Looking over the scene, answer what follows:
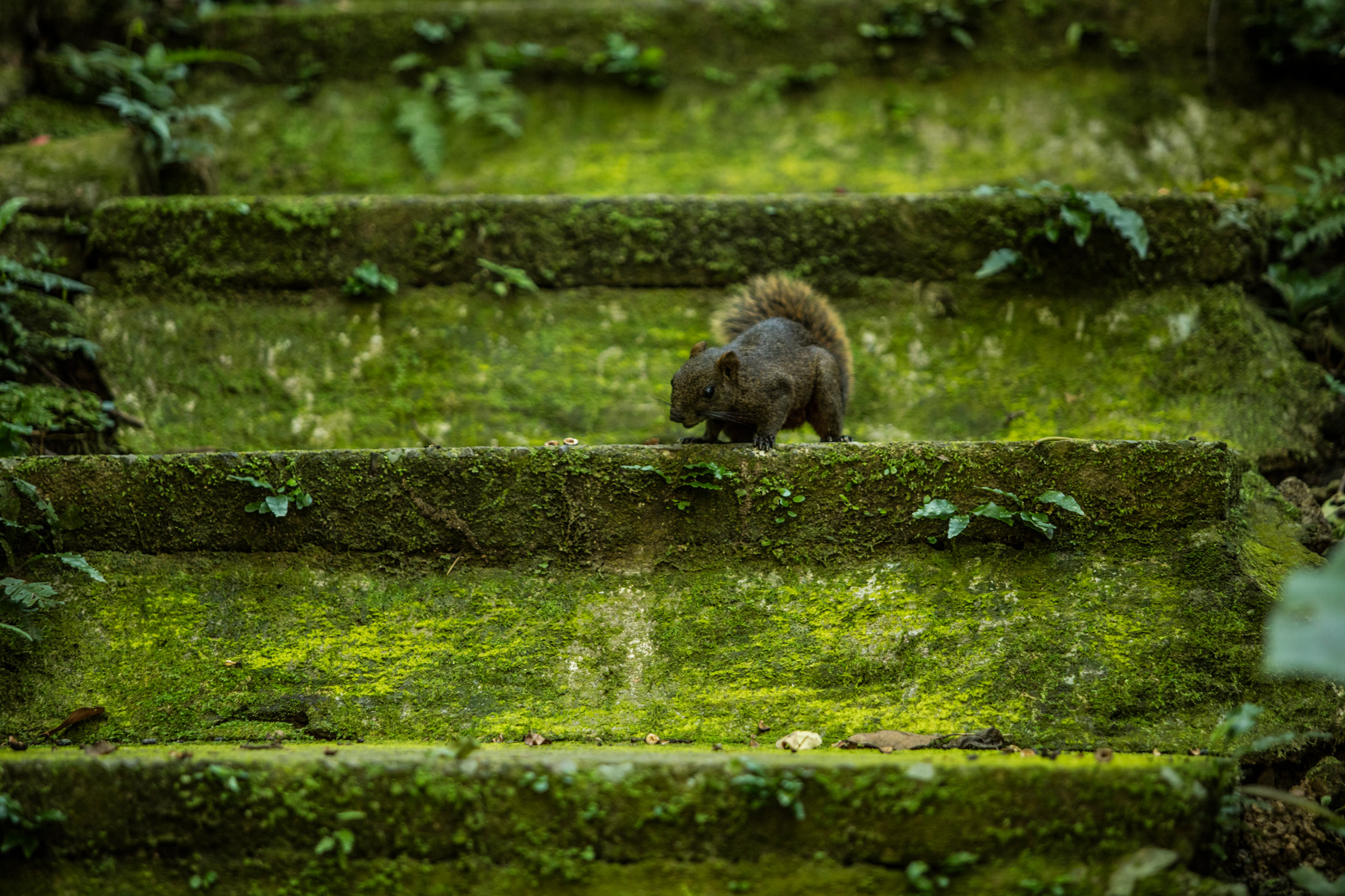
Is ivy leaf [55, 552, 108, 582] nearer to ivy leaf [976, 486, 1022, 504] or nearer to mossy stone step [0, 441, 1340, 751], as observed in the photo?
mossy stone step [0, 441, 1340, 751]

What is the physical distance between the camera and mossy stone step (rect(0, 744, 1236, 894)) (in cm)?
246

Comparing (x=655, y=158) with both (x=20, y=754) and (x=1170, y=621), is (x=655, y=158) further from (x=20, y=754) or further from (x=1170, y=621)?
(x=20, y=754)

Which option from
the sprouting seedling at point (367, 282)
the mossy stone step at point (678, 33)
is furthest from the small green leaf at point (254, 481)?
the mossy stone step at point (678, 33)

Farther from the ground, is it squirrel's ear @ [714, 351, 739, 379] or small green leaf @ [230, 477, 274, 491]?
squirrel's ear @ [714, 351, 739, 379]

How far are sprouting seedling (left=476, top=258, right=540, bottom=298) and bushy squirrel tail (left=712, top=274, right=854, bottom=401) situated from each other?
1.05 meters

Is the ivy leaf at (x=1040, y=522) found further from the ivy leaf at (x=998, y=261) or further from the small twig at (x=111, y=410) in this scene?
the small twig at (x=111, y=410)

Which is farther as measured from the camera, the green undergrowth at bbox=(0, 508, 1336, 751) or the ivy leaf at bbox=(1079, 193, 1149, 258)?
the ivy leaf at bbox=(1079, 193, 1149, 258)

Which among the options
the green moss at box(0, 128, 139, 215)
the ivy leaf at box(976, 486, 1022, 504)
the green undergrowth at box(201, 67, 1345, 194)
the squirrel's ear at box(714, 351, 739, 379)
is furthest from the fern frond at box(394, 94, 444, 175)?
the ivy leaf at box(976, 486, 1022, 504)

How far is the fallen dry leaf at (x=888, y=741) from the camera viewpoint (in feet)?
9.40

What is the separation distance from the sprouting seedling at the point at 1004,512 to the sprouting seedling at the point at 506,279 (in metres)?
2.48

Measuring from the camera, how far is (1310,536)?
372cm

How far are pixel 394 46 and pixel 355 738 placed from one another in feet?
16.9

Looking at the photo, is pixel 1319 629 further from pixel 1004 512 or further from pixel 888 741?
pixel 1004 512

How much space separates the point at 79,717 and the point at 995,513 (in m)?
3.11
